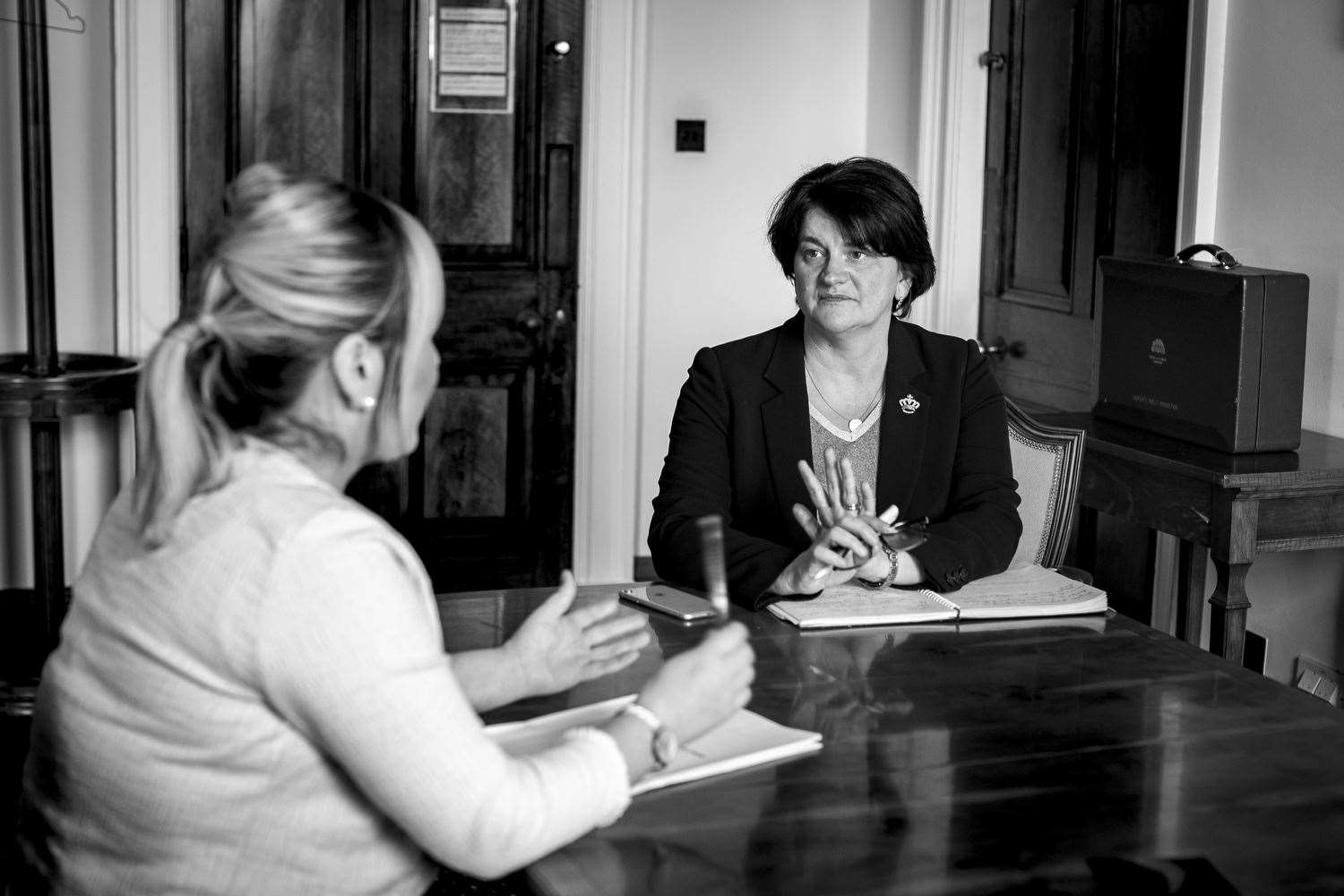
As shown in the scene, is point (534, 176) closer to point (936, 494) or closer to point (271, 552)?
point (936, 494)

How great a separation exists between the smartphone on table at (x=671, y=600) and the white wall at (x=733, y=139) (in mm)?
2578

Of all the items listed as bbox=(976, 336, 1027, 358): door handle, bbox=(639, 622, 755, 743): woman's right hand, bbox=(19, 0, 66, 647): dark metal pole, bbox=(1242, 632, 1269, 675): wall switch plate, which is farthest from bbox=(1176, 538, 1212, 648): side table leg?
bbox=(19, 0, 66, 647): dark metal pole

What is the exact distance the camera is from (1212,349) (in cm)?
295

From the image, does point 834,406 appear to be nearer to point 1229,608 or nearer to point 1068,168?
point 1229,608

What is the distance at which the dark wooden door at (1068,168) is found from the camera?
143 inches

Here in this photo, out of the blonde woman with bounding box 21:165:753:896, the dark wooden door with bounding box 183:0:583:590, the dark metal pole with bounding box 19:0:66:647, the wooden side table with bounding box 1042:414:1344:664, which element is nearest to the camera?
the blonde woman with bounding box 21:165:753:896

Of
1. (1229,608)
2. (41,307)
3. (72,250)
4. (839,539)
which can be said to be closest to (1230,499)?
(1229,608)

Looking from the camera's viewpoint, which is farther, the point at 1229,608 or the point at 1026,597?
the point at 1229,608

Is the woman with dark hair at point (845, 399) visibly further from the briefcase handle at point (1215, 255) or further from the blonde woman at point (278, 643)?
the blonde woman at point (278, 643)

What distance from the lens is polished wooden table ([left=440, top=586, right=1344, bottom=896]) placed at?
49.2 inches

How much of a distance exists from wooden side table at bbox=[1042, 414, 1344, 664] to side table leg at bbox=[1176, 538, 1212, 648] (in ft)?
1.07

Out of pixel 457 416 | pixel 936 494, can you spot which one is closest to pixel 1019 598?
pixel 936 494

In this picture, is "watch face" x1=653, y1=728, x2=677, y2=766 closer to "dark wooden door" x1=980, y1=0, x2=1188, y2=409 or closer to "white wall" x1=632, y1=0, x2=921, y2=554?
"dark wooden door" x1=980, y1=0, x2=1188, y2=409

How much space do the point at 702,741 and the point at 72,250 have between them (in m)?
3.11
